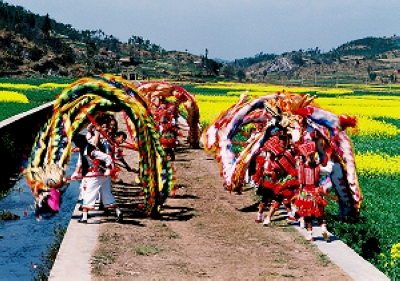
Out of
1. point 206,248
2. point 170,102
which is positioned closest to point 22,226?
point 206,248

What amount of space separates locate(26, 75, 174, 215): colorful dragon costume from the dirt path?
2.54 feet

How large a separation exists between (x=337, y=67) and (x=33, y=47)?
9104 centimetres

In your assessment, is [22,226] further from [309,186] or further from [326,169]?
[326,169]

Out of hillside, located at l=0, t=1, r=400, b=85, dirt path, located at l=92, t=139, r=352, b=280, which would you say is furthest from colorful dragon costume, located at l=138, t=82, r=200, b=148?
hillside, located at l=0, t=1, r=400, b=85

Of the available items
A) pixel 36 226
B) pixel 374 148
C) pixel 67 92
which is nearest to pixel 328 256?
pixel 67 92

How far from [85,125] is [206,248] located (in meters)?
2.93

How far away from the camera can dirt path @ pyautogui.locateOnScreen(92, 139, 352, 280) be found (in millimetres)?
7602

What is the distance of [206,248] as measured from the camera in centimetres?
878

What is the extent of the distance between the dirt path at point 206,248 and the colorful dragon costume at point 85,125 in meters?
0.77

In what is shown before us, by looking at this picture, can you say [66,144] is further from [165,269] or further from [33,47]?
[33,47]

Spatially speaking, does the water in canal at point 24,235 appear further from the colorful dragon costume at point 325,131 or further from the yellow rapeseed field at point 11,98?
the yellow rapeseed field at point 11,98

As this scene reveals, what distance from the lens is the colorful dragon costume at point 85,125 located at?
913cm

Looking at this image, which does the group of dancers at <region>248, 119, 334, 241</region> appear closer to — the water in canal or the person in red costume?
the person in red costume

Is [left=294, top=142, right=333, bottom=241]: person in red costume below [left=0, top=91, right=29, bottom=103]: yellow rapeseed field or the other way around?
the other way around
